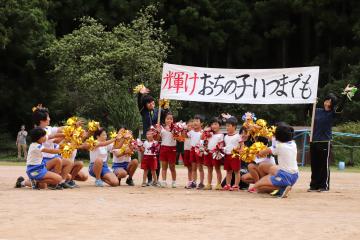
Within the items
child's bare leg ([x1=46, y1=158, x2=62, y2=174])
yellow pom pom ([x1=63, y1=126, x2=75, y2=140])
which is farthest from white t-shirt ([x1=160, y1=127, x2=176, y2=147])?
child's bare leg ([x1=46, y1=158, x2=62, y2=174])

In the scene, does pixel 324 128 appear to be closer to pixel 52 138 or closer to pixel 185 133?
pixel 185 133

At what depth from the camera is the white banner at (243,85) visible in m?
14.3

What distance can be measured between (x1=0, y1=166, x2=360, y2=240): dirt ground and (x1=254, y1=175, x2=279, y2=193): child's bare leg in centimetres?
31

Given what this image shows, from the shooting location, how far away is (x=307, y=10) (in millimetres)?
38969

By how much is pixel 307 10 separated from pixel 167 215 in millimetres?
31639

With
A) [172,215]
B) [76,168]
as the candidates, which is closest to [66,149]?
[76,168]

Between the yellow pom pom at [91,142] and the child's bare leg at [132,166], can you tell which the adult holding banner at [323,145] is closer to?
the child's bare leg at [132,166]

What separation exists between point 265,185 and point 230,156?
1.16 meters

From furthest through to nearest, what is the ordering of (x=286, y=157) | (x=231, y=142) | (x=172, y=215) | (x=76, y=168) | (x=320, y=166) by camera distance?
1. (x=76, y=168)
2. (x=320, y=166)
3. (x=231, y=142)
4. (x=286, y=157)
5. (x=172, y=215)

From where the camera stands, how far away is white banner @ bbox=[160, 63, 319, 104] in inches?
564

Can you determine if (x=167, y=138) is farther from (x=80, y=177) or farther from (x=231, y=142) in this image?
(x=80, y=177)

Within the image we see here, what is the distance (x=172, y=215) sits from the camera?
9219mm

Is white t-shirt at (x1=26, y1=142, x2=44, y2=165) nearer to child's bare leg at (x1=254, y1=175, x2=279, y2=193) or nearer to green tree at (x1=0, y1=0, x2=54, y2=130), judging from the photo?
child's bare leg at (x1=254, y1=175, x2=279, y2=193)

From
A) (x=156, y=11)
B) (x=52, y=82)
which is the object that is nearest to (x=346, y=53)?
(x=156, y=11)
